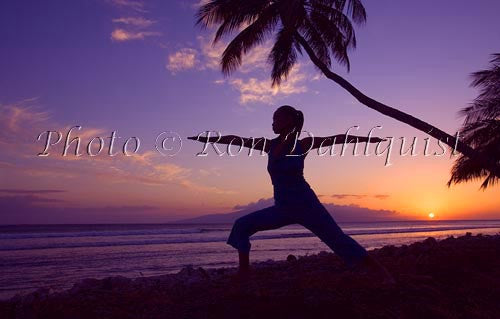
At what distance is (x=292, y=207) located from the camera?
4715 mm

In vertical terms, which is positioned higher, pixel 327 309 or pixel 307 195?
pixel 307 195

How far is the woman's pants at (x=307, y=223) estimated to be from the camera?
471cm

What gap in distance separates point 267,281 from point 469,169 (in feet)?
51.9

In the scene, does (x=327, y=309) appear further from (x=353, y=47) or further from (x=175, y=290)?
(x=353, y=47)

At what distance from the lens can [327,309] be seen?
14.0 ft

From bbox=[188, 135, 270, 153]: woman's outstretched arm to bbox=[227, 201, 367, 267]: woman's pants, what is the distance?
67 cm

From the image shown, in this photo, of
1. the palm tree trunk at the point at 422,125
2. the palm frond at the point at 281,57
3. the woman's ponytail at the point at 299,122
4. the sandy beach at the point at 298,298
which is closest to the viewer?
the sandy beach at the point at 298,298

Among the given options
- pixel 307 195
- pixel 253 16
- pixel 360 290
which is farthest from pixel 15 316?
pixel 253 16

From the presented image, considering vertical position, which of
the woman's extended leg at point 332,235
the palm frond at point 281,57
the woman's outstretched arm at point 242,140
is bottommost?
the woman's extended leg at point 332,235

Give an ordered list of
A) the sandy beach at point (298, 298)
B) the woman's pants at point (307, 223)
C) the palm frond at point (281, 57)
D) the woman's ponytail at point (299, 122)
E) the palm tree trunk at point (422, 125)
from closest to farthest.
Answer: the sandy beach at point (298, 298), the woman's pants at point (307, 223), the woman's ponytail at point (299, 122), the palm tree trunk at point (422, 125), the palm frond at point (281, 57)

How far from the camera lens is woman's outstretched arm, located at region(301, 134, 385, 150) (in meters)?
4.96

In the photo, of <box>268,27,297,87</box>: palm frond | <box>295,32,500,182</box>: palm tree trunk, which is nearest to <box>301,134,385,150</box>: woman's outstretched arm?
<box>295,32,500,182</box>: palm tree trunk

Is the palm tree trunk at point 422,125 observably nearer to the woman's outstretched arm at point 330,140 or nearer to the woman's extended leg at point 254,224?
the woman's outstretched arm at point 330,140

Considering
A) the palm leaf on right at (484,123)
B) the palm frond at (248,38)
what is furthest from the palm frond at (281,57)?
the palm leaf on right at (484,123)
